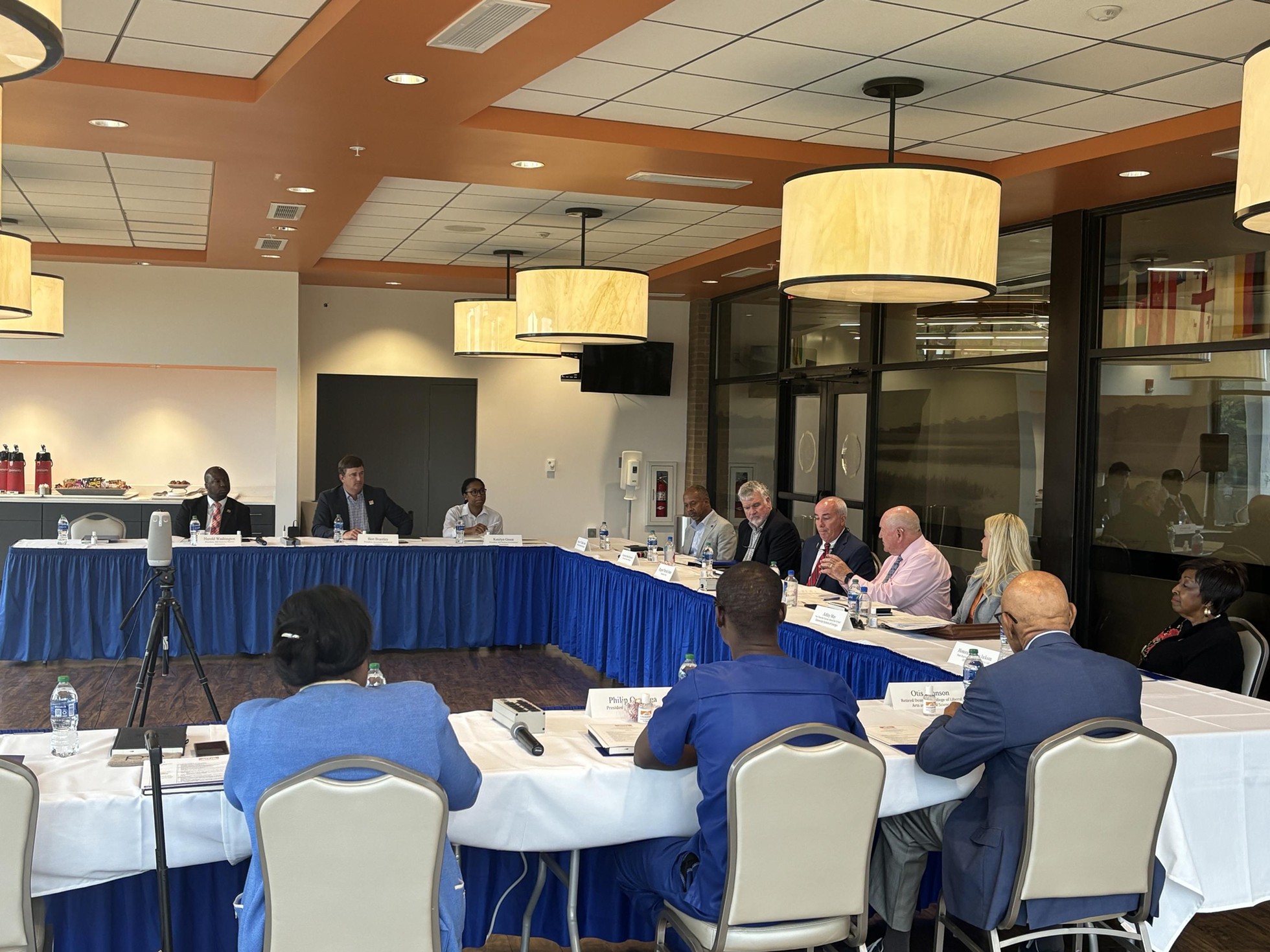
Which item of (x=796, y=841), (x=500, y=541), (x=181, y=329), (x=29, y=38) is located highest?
(x=181, y=329)

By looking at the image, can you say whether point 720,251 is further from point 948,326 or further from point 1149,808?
Result: point 1149,808

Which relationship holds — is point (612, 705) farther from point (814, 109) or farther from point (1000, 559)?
point (814, 109)

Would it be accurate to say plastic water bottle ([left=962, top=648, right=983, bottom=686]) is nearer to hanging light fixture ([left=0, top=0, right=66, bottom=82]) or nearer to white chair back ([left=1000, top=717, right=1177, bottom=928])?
white chair back ([left=1000, top=717, right=1177, bottom=928])

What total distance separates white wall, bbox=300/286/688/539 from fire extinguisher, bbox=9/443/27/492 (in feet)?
7.72

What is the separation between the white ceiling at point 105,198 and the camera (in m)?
6.39

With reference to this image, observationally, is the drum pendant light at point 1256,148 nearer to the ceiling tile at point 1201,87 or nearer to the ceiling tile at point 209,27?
the ceiling tile at point 1201,87

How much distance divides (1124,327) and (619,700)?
173 inches

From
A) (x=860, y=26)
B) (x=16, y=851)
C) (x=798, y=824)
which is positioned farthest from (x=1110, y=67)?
(x=16, y=851)

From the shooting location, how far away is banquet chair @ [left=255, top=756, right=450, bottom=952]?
2.24 metres

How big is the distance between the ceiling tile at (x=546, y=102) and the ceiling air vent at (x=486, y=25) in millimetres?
857

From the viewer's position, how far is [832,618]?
5098 millimetres

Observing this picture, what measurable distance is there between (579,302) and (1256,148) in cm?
425

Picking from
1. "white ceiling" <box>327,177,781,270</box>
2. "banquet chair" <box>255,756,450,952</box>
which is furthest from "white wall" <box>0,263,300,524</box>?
"banquet chair" <box>255,756,450,952</box>

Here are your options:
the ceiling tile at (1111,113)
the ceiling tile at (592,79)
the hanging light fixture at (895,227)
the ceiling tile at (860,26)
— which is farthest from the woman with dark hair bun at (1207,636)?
the ceiling tile at (592,79)
